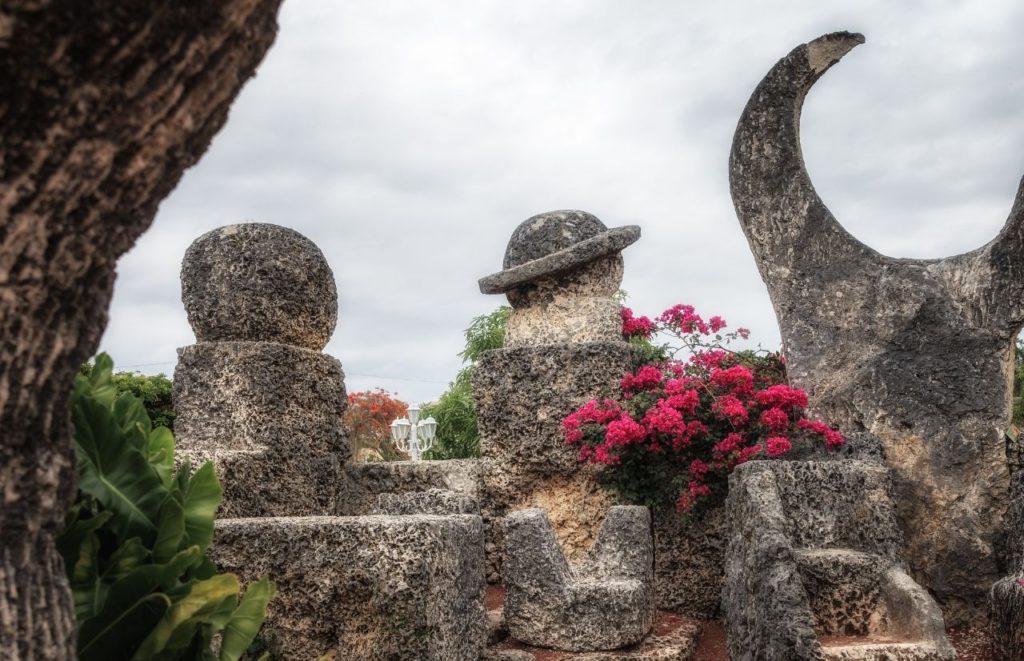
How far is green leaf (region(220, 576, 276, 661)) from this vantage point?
10.1 feet

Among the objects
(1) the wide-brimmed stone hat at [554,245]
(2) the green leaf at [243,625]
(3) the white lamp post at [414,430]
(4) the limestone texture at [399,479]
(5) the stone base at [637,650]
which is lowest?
(5) the stone base at [637,650]

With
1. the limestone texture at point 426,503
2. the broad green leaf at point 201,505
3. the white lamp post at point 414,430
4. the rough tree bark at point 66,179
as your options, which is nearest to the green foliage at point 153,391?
the white lamp post at point 414,430

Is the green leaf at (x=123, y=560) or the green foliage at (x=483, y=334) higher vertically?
the green foliage at (x=483, y=334)

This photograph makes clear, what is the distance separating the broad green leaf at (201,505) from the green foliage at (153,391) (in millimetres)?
7865

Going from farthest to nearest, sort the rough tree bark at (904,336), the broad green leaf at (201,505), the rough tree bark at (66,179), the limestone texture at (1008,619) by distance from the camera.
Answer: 1. the rough tree bark at (904,336)
2. the limestone texture at (1008,619)
3. the broad green leaf at (201,505)
4. the rough tree bark at (66,179)

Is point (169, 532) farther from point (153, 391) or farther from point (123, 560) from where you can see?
point (153, 391)

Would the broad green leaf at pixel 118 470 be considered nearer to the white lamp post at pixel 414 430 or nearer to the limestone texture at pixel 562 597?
the limestone texture at pixel 562 597

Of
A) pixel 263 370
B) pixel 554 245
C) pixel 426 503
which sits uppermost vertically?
pixel 554 245

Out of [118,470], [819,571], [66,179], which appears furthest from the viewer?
[819,571]

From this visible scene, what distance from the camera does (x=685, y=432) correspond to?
6727mm

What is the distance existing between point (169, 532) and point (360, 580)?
56.7 inches

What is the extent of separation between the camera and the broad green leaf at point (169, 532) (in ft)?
9.31

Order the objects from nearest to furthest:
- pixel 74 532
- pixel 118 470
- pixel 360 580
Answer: pixel 74 532 → pixel 118 470 → pixel 360 580

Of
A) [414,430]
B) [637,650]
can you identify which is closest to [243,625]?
[637,650]
